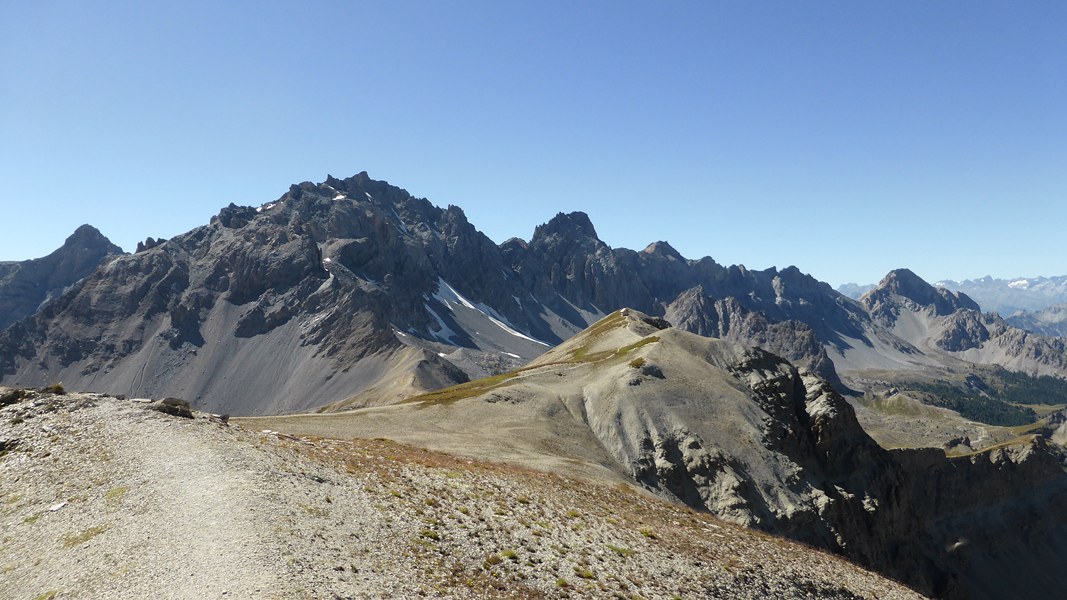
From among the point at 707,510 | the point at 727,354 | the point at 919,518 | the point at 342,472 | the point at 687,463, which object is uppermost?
the point at 727,354

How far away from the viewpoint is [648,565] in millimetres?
28672

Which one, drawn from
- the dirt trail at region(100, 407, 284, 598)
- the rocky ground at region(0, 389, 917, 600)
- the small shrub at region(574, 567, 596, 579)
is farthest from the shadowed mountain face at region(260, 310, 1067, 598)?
the small shrub at region(574, 567, 596, 579)

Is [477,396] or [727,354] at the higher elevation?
[727,354]

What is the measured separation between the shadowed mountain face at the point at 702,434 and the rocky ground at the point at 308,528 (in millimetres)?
17443

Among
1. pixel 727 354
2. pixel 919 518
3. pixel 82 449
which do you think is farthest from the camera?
pixel 919 518

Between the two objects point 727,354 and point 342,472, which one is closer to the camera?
point 342,472

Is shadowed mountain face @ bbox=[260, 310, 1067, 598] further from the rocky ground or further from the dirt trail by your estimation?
the dirt trail

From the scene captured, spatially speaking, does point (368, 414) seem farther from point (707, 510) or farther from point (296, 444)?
point (707, 510)

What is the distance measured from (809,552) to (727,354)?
1991 inches

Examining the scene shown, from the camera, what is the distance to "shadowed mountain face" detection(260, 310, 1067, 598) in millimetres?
61781

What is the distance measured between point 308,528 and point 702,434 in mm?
52244

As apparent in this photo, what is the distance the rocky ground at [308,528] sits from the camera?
20984mm

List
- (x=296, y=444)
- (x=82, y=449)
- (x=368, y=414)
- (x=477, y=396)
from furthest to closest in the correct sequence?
(x=477, y=396) < (x=368, y=414) < (x=296, y=444) < (x=82, y=449)

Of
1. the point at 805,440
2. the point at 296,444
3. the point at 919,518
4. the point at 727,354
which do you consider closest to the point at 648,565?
the point at 296,444
